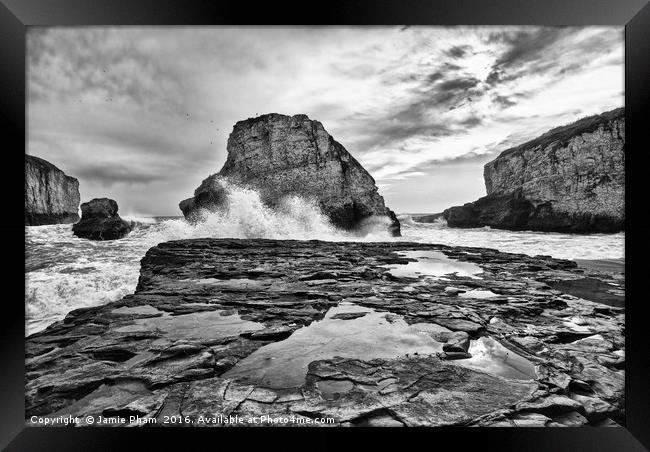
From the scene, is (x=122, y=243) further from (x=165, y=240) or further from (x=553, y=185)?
(x=553, y=185)

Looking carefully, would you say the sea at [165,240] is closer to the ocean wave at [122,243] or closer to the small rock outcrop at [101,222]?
the ocean wave at [122,243]

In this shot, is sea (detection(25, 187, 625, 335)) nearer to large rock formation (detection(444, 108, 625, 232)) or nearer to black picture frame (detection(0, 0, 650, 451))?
large rock formation (detection(444, 108, 625, 232))

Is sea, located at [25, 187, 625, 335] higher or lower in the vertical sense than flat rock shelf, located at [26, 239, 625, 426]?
higher

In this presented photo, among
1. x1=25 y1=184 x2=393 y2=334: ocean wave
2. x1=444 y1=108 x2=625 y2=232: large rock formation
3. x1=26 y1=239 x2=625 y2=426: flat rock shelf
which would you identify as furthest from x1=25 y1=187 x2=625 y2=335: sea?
x1=26 y1=239 x2=625 y2=426: flat rock shelf

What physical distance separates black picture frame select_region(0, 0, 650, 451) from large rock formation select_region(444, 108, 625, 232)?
48.9 inches

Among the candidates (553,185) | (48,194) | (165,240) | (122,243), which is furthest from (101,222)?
(553,185)

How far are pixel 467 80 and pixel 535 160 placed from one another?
217 cm

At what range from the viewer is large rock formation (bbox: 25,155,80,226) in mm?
2605

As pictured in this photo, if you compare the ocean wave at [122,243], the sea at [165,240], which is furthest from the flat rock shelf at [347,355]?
the ocean wave at [122,243]

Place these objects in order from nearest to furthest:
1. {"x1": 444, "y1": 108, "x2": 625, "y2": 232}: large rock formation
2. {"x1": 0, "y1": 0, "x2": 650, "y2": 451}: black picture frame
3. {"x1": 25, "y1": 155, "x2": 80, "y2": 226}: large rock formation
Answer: {"x1": 0, "y1": 0, "x2": 650, "y2": 451}: black picture frame < {"x1": 25, "y1": 155, "x2": 80, "y2": 226}: large rock formation < {"x1": 444, "y1": 108, "x2": 625, "y2": 232}: large rock formation
